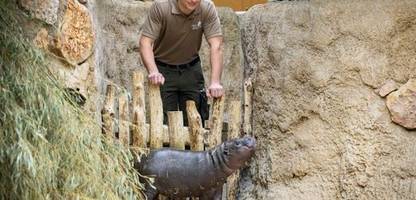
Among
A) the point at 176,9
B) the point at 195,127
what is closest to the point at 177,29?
the point at 176,9

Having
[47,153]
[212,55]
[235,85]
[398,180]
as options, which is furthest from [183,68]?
[47,153]

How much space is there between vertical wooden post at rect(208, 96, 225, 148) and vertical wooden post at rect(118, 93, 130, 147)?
1.15ft

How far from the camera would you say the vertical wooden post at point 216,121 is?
316 cm

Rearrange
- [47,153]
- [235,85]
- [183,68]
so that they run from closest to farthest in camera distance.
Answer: [47,153]
[183,68]
[235,85]

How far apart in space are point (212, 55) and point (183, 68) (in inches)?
7.3

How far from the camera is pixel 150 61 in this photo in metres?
3.10

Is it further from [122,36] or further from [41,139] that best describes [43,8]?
[122,36]

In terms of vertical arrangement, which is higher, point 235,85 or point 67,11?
point 67,11

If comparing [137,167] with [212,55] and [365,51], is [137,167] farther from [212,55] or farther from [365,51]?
[365,51]

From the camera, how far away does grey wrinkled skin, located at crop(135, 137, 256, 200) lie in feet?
9.56

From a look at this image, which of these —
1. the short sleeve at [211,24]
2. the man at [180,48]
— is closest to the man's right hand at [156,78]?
the man at [180,48]

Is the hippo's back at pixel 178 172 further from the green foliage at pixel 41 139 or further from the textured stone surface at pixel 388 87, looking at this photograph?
the textured stone surface at pixel 388 87

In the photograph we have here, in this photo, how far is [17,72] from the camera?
2.24 m

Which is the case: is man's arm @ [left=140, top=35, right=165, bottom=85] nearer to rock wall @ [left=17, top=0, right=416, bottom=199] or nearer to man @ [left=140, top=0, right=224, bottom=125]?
man @ [left=140, top=0, right=224, bottom=125]
